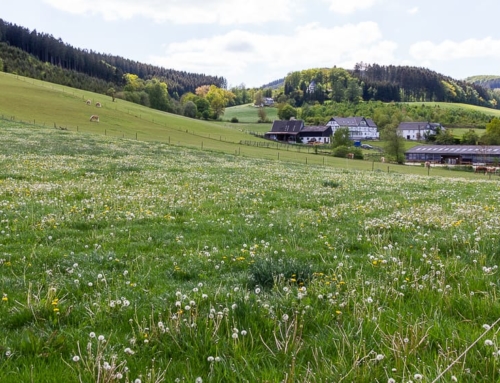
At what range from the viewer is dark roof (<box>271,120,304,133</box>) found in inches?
7387

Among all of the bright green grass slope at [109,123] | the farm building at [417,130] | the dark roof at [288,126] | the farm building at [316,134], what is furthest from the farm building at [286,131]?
the bright green grass slope at [109,123]

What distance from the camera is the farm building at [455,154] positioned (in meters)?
126

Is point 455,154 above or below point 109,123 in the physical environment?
above

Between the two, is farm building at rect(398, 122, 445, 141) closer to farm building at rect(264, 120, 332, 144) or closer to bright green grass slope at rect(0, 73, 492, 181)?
farm building at rect(264, 120, 332, 144)

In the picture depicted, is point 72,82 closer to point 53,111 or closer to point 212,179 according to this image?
point 53,111

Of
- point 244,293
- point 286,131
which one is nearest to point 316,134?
point 286,131

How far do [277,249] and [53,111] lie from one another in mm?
100970

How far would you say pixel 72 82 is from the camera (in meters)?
170

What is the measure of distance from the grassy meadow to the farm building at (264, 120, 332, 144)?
176143 mm

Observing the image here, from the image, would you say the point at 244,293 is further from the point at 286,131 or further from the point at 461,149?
the point at 286,131

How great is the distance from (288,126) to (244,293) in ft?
614

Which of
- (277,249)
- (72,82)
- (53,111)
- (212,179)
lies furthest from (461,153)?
(72,82)

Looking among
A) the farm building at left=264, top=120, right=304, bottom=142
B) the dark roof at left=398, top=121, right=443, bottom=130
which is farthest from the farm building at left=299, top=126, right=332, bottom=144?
the dark roof at left=398, top=121, right=443, bottom=130

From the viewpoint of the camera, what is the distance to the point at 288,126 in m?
189
